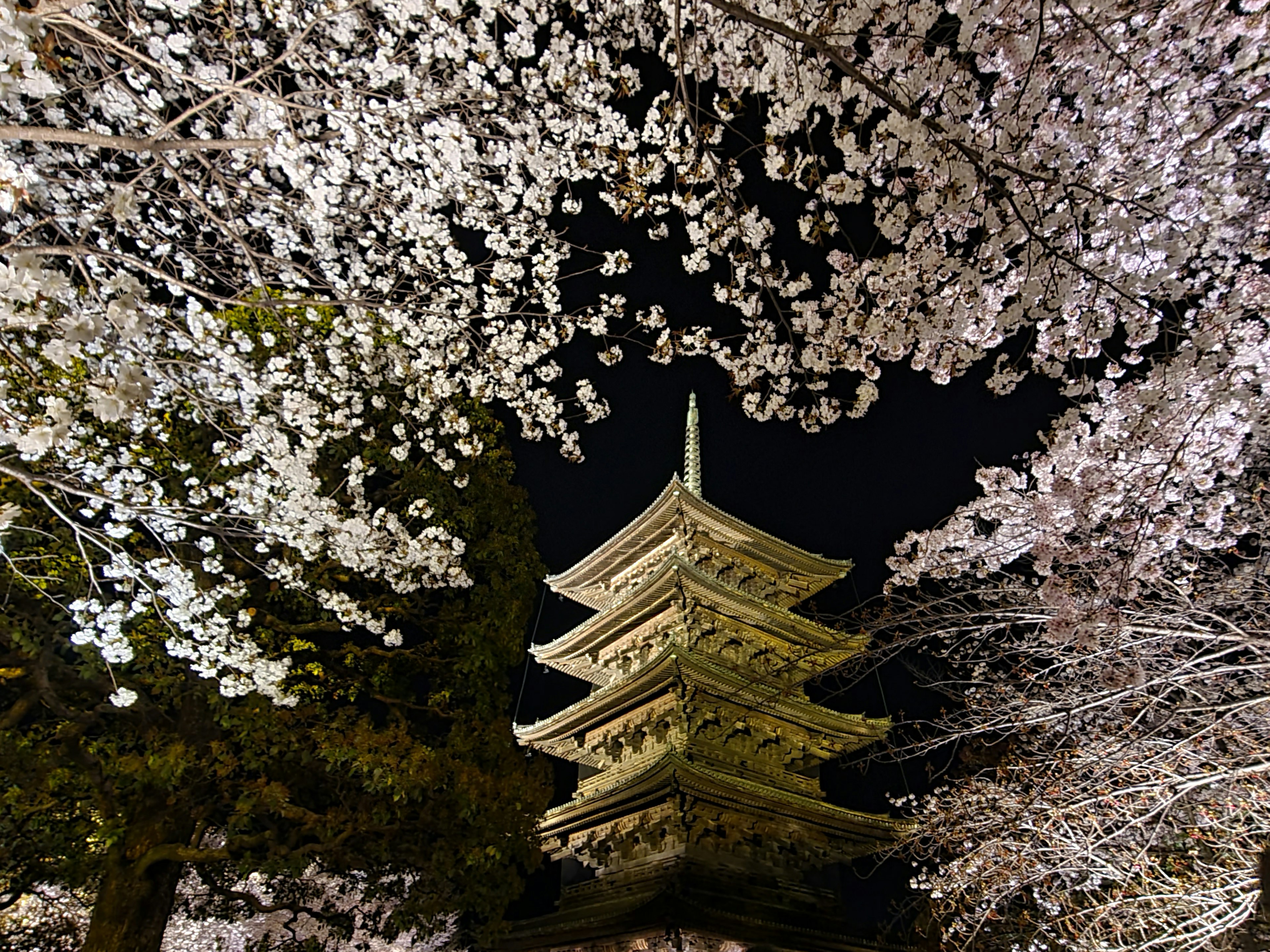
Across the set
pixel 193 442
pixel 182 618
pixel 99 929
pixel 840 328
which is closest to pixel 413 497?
pixel 193 442

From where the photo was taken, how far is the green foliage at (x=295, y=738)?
21.8ft

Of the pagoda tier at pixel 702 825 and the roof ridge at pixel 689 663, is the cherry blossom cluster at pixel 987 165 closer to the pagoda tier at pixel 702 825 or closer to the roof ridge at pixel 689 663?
the roof ridge at pixel 689 663

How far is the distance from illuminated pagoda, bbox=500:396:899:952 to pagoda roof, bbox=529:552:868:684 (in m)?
0.05

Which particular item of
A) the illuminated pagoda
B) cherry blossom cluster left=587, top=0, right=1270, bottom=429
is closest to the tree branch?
cherry blossom cluster left=587, top=0, right=1270, bottom=429

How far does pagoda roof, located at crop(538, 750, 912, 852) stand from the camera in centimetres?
1144

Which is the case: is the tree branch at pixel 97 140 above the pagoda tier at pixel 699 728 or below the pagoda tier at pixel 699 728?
below

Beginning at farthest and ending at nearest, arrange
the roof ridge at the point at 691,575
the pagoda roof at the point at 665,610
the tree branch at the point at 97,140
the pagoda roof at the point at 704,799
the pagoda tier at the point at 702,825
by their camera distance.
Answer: the pagoda roof at the point at 665,610 < the roof ridge at the point at 691,575 < the pagoda tier at the point at 702,825 < the pagoda roof at the point at 704,799 < the tree branch at the point at 97,140

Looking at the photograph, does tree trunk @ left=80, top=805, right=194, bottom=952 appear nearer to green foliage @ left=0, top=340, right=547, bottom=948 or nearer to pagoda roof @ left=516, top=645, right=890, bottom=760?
green foliage @ left=0, top=340, right=547, bottom=948

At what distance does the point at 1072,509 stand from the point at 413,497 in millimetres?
7893

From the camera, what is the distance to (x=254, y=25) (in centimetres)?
481

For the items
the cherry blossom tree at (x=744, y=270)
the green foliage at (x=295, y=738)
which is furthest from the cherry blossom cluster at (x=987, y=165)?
the green foliage at (x=295, y=738)

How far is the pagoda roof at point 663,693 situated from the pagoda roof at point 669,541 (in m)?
2.61

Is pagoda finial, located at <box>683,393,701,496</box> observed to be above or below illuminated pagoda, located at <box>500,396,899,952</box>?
above

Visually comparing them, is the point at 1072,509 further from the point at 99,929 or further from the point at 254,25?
the point at 99,929
